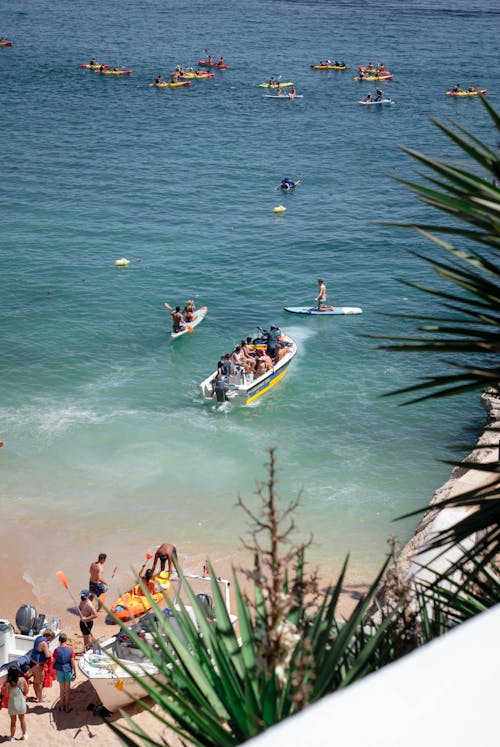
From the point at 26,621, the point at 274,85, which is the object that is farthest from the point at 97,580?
the point at 274,85

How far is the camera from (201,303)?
1341 inches

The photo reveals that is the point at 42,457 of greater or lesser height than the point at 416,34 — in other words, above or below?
below

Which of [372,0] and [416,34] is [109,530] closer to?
[416,34]

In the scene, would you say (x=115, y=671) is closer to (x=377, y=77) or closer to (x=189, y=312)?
(x=189, y=312)

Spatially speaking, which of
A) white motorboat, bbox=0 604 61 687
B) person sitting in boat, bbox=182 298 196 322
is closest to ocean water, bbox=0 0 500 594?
person sitting in boat, bbox=182 298 196 322

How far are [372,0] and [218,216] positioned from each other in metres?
90.1

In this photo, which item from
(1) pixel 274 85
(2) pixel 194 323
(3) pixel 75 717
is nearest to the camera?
(3) pixel 75 717

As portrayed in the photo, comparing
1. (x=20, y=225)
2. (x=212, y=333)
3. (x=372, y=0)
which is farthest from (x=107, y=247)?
(x=372, y=0)

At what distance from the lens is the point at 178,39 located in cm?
9294

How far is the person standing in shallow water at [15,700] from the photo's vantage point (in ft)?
44.1

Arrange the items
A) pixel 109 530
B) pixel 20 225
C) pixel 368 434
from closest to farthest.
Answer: pixel 109 530
pixel 368 434
pixel 20 225

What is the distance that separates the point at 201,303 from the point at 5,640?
2029cm

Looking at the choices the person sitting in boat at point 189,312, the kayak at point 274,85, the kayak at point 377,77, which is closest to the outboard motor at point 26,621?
the person sitting in boat at point 189,312

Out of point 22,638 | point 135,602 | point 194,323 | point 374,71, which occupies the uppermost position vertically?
point 374,71
